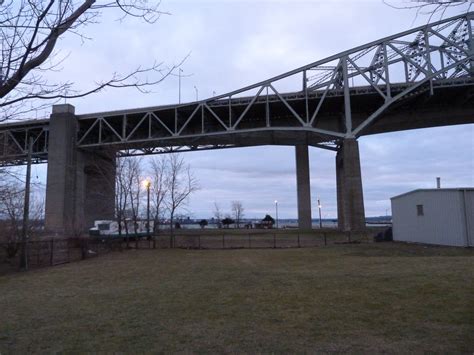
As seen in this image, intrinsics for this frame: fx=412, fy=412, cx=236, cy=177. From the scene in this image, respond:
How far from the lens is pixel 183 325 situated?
7363 millimetres

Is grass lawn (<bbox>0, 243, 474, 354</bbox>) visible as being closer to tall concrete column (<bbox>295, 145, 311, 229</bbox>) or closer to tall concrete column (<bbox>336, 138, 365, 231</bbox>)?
tall concrete column (<bbox>336, 138, 365, 231</bbox>)

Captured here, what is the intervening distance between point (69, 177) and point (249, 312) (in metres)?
49.4

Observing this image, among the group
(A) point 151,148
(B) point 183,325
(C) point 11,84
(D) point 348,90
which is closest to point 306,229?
(D) point 348,90

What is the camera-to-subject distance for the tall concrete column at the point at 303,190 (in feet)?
186

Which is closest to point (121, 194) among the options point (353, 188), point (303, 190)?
point (353, 188)

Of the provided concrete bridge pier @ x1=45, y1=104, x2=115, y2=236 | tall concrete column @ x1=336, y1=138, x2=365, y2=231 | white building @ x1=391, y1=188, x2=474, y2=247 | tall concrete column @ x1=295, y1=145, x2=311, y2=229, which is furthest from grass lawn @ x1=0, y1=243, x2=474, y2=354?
tall concrete column @ x1=295, y1=145, x2=311, y2=229

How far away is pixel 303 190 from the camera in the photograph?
56.6 m

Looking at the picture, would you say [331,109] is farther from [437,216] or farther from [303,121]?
[437,216]

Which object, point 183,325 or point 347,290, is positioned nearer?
point 183,325

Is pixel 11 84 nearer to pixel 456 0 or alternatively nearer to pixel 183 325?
pixel 183 325

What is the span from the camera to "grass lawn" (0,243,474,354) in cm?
620

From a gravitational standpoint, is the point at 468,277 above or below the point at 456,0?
below

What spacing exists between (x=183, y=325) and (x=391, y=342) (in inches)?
137

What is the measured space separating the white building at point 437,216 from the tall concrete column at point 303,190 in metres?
23.1
